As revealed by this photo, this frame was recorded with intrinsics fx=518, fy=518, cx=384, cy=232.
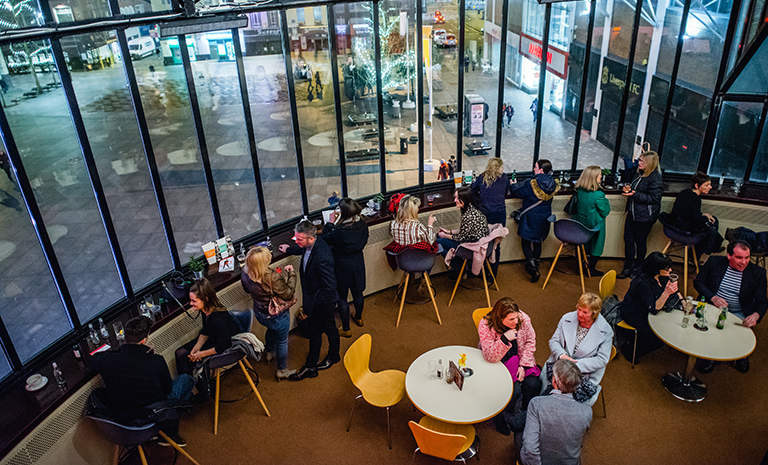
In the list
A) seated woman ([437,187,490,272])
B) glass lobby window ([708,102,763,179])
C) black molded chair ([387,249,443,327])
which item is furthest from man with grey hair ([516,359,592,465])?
glass lobby window ([708,102,763,179])

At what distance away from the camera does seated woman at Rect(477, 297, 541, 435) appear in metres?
4.27

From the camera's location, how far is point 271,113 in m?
6.22

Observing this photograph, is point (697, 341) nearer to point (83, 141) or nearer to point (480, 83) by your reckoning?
point (480, 83)

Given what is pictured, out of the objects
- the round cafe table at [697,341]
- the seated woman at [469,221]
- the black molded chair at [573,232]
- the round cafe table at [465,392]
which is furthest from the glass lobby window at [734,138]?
the round cafe table at [465,392]

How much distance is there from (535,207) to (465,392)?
10.7 ft

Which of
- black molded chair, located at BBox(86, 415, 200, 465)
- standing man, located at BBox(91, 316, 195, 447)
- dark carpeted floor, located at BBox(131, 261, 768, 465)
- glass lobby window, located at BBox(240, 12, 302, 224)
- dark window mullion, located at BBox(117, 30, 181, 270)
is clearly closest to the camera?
black molded chair, located at BBox(86, 415, 200, 465)

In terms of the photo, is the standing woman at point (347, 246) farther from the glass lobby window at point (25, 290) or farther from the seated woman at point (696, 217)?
the seated woman at point (696, 217)

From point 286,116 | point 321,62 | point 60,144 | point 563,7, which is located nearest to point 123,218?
point 60,144

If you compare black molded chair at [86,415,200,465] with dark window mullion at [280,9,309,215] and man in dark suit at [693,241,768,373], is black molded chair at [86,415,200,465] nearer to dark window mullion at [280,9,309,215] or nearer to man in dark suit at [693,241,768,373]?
dark window mullion at [280,9,309,215]

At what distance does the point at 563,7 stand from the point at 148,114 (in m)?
5.46

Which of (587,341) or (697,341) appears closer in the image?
(587,341)

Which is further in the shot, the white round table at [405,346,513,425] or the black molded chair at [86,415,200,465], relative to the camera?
the white round table at [405,346,513,425]

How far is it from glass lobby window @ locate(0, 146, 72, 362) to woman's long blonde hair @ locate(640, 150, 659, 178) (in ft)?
23.9

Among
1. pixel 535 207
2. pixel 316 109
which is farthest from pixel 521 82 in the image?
pixel 316 109
